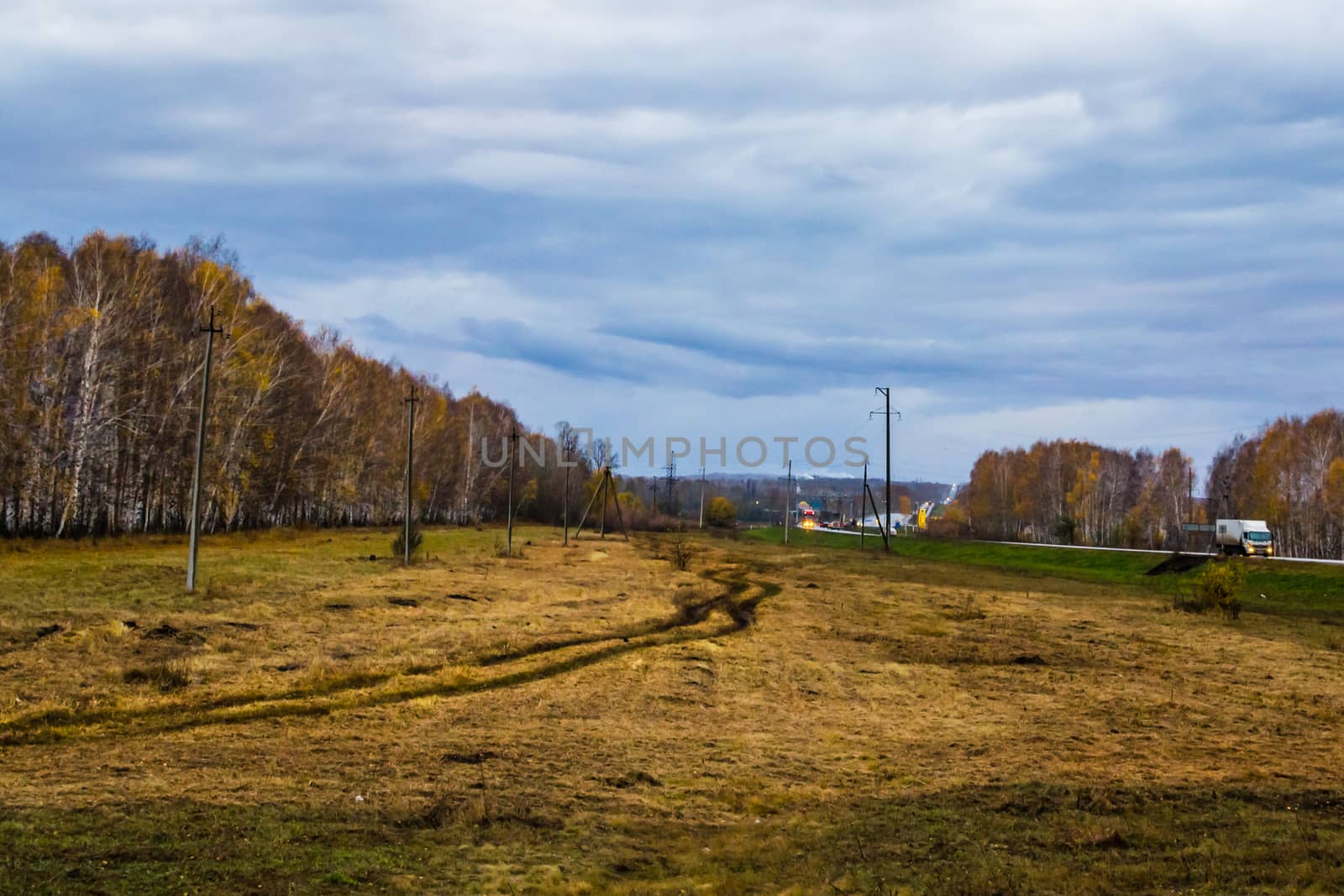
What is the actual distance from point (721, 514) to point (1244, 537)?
7528 cm

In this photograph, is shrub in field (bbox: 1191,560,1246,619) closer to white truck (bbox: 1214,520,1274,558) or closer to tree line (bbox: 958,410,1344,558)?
white truck (bbox: 1214,520,1274,558)

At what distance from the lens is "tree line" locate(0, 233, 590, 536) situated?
4203cm

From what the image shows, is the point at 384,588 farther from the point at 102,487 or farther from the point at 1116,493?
the point at 1116,493

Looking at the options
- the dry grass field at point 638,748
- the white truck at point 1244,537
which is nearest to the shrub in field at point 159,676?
the dry grass field at point 638,748

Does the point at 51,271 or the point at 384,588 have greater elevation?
the point at 51,271

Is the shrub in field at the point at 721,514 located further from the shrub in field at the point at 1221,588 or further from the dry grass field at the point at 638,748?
the dry grass field at the point at 638,748

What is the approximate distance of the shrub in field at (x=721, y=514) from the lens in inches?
4934

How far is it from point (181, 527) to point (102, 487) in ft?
23.7

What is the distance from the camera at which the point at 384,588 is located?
102 feet

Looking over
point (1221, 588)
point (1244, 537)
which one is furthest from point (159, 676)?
point (1244, 537)

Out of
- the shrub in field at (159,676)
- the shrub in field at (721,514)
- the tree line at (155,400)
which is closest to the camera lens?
the shrub in field at (159,676)

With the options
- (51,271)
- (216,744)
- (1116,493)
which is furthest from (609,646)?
(1116,493)

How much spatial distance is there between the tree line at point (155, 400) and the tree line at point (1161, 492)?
61269 mm

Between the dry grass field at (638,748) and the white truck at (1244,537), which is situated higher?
Result: the white truck at (1244,537)
